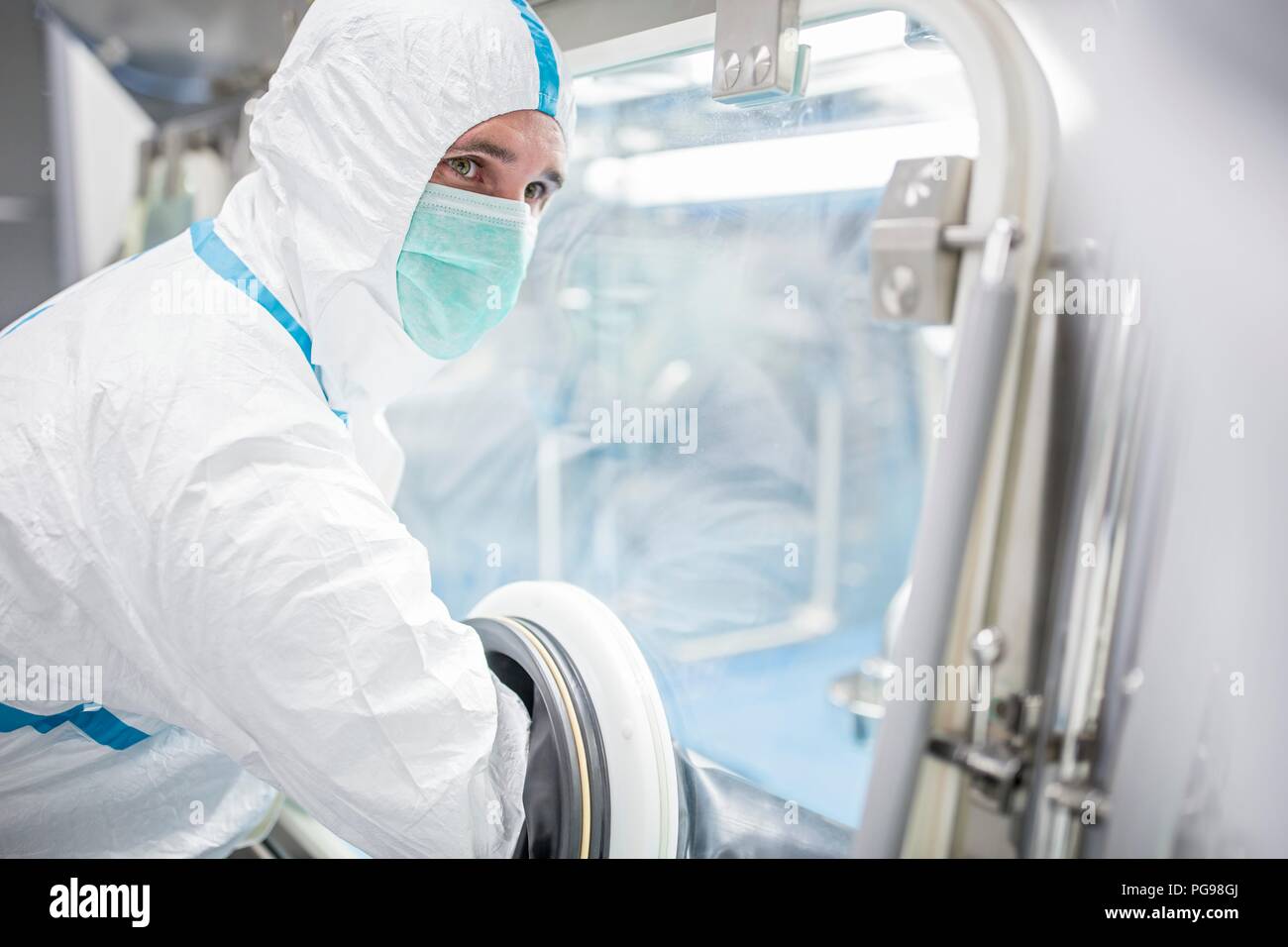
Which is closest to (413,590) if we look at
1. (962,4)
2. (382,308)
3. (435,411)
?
(382,308)

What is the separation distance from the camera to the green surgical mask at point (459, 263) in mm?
1041

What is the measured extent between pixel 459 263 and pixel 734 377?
0.35 metres

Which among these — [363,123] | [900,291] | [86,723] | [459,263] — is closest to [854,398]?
[900,291]

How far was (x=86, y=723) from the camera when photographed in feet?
3.37

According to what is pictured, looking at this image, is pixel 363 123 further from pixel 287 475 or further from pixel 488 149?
pixel 287 475

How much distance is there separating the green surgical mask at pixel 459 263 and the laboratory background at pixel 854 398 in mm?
224

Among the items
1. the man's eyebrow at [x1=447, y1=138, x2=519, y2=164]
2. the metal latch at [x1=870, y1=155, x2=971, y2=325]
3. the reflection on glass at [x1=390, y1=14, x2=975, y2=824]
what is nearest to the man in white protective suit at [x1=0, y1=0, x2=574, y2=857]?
the man's eyebrow at [x1=447, y1=138, x2=519, y2=164]

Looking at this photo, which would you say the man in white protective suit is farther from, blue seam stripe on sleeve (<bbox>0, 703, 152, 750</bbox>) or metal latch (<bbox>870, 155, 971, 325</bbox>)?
metal latch (<bbox>870, 155, 971, 325</bbox>)

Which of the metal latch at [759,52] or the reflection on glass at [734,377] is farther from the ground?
the metal latch at [759,52]

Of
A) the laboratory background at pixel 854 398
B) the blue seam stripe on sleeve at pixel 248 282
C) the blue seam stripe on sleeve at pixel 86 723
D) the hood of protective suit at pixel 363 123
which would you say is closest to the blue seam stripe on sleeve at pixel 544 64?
the hood of protective suit at pixel 363 123

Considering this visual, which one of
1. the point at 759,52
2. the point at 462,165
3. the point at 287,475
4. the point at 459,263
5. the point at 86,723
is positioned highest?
the point at 759,52

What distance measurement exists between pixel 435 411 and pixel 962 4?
1.12m

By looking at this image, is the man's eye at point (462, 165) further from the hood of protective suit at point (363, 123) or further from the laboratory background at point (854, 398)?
the laboratory background at point (854, 398)

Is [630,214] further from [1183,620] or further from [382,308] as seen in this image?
[1183,620]
